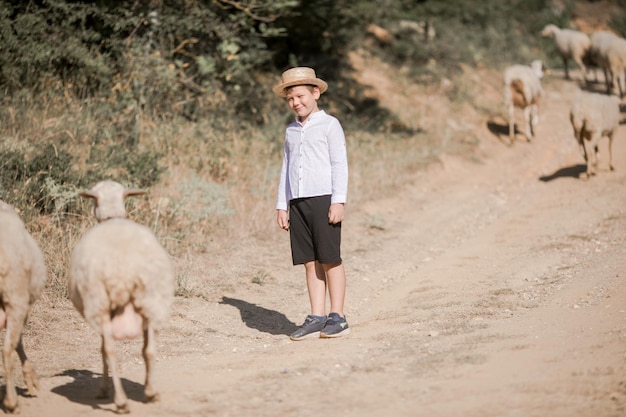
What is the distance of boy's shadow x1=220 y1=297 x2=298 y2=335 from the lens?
6.59 meters

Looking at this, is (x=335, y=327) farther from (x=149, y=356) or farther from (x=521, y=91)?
(x=521, y=91)

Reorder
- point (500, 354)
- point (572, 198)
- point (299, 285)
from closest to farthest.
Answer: point (500, 354), point (299, 285), point (572, 198)

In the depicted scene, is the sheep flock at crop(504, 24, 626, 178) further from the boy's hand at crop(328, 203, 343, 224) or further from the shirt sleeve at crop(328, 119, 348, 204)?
the boy's hand at crop(328, 203, 343, 224)

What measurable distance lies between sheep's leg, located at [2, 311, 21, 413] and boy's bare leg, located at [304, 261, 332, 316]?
247 cm

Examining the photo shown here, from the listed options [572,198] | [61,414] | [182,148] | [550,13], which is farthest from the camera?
[550,13]

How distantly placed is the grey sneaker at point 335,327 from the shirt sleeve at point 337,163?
3.14ft

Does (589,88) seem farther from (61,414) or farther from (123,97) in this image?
(61,414)

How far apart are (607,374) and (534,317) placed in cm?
→ 167

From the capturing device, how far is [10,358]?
4.30m

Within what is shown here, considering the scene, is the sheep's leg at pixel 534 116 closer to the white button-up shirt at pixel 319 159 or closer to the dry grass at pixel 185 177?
the dry grass at pixel 185 177

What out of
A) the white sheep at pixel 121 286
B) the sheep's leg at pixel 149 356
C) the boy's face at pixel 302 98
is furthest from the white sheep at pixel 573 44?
the sheep's leg at pixel 149 356

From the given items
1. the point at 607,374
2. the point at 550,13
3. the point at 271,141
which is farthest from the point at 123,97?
the point at 550,13

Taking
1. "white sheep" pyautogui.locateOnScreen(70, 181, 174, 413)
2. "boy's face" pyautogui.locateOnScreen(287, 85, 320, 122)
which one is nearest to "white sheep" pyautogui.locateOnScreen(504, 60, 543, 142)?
"boy's face" pyautogui.locateOnScreen(287, 85, 320, 122)

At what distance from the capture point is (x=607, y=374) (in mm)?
4340
